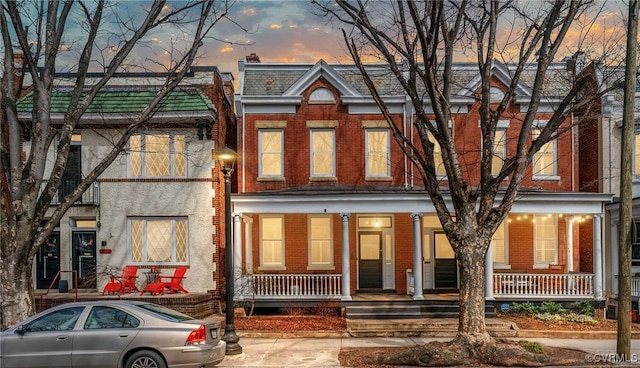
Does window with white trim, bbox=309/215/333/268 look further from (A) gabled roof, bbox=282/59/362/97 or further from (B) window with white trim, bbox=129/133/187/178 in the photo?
(B) window with white trim, bbox=129/133/187/178

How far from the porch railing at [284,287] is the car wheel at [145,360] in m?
7.30

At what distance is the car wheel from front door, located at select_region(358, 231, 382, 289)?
34.3 ft

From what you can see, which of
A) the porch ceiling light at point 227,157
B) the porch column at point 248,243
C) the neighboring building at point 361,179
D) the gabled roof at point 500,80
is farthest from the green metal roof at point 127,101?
the gabled roof at point 500,80

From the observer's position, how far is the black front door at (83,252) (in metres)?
18.5

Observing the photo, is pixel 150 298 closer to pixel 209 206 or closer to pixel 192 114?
pixel 209 206

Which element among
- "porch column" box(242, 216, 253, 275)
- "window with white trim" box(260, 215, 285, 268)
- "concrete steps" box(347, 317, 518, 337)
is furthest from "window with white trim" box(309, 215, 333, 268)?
"concrete steps" box(347, 317, 518, 337)

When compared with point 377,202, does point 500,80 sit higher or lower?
higher

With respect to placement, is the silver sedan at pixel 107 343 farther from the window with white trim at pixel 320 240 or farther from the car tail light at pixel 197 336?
the window with white trim at pixel 320 240

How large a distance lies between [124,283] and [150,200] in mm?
2923

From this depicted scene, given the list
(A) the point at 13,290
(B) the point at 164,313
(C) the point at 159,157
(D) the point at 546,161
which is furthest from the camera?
(D) the point at 546,161

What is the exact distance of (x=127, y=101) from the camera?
18.2 meters

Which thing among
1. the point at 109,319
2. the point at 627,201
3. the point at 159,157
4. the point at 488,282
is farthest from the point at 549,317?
the point at 159,157

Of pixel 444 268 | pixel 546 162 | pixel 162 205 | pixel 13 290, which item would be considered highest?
pixel 546 162

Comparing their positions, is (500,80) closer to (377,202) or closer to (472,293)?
(377,202)
